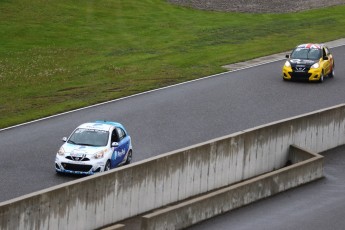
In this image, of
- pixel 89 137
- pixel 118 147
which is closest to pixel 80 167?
pixel 89 137

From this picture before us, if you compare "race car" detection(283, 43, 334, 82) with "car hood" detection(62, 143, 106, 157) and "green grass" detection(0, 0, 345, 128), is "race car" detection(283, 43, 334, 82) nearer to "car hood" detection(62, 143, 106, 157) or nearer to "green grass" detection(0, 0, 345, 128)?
"green grass" detection(0, 0, 345, 128)

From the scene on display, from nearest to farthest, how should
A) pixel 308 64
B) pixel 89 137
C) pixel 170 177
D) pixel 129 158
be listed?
pixel 170 177, pixel 89 137, pixel 129 158, pixel 308 64

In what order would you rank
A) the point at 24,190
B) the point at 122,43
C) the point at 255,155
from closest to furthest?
the point at 24,190
the point at 255,155
the point at 122,43

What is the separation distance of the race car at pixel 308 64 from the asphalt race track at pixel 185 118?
1.33 ft

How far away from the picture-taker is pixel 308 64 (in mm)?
42500

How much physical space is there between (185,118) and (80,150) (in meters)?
8.92

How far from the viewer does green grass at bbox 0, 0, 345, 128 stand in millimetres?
40344

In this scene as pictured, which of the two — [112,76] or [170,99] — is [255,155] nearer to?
[170,99]

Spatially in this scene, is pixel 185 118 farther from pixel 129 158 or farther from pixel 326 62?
pixel 326 62

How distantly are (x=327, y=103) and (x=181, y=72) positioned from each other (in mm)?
8862

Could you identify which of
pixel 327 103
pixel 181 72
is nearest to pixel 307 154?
pixel 327 103

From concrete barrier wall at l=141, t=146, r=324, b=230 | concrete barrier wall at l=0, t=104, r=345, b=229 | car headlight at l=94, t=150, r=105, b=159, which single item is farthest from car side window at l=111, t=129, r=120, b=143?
concrete barrier wall at l=141, t=146, r=324, b=230

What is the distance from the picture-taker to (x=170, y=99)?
38.3 m

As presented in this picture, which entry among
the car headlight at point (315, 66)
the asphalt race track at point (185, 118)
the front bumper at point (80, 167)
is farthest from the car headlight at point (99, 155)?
the car headlight at point (315, 66)
